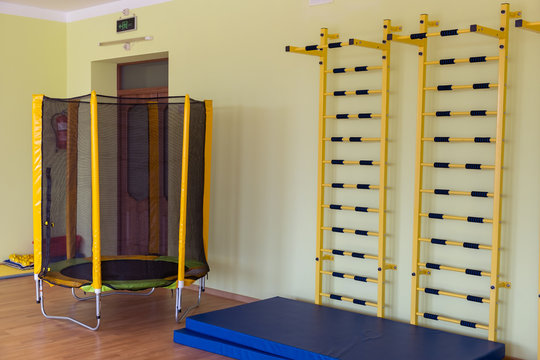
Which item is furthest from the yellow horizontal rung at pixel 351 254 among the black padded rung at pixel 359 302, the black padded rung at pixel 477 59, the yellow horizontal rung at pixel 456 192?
the black padded rung at pixel 477 59

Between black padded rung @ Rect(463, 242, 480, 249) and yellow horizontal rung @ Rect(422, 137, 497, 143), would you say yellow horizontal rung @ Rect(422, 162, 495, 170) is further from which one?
black padded rung @ Rect(463, 242, 480, 249)

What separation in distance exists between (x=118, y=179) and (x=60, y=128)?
0.62 m

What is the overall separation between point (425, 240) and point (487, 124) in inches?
34.6

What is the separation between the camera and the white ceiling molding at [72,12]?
264 inches

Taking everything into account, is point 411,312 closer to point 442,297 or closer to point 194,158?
point 442,297

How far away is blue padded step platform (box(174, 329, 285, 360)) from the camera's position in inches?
159

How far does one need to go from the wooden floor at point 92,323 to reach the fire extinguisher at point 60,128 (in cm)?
138

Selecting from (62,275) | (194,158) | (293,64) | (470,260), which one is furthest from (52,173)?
(470,260)

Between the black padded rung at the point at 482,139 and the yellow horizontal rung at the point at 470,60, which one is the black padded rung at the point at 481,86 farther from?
the black padded rung at the point at 482,139

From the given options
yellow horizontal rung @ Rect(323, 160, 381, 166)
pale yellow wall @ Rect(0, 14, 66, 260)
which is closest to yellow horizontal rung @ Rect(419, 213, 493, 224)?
yellow horizontal rung @ Rect(323, 160, 381, 166)

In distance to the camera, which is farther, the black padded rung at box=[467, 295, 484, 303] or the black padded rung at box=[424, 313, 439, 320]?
the black padded rung at box=[424, 313, 439, 320]

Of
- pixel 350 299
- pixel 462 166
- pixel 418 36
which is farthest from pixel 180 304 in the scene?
pixel 418 36

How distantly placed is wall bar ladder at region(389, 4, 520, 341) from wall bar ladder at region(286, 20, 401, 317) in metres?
0.27

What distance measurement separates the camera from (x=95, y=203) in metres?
4.66
